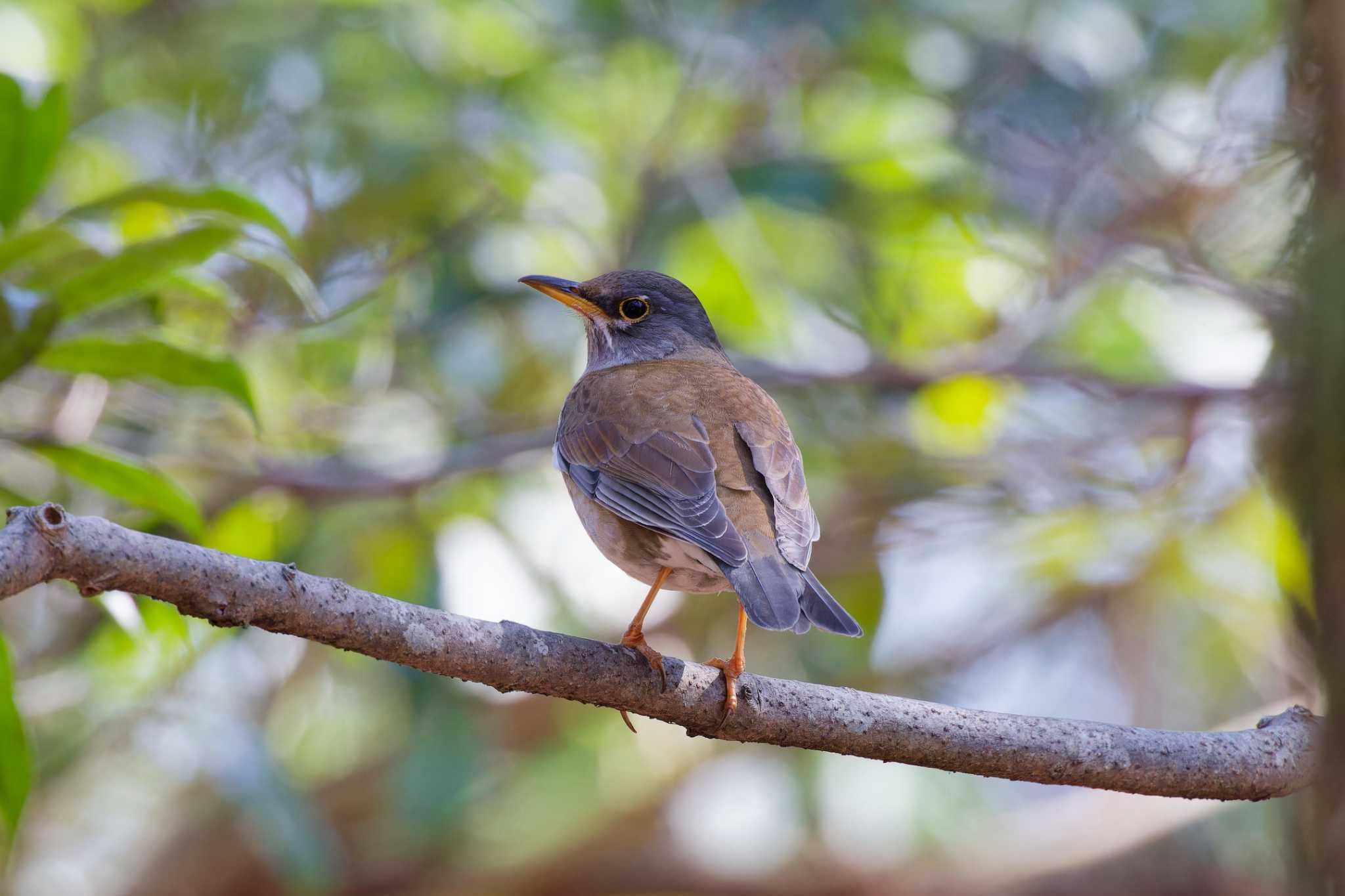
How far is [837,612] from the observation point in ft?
11.3

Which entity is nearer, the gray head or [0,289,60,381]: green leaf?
[0,289,60,381]: green leaf

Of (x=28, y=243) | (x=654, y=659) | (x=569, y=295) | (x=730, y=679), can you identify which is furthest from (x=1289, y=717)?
(x=28, y=243)

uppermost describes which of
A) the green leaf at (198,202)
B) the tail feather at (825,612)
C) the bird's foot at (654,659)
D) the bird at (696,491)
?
the green leaf at (198,202)

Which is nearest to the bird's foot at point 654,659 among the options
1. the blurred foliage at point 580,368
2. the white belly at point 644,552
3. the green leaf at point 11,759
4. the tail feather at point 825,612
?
the tail feather at point 825,612

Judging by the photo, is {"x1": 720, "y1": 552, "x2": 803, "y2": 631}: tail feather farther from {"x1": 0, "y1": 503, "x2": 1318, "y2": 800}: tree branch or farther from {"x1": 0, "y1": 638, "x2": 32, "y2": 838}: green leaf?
{"x1": 0, "y1": 638, "x2": 32, "y2": 838}: green leaf

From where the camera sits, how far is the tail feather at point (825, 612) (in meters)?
3.35

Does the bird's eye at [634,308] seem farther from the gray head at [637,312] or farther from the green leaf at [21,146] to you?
the green leaf at [21,146]

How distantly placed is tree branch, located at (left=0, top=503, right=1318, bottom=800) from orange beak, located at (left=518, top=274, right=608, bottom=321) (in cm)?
234

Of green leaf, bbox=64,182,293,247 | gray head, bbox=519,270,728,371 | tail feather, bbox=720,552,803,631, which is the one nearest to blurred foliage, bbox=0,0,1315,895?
gray head, bbox=519,270,728,371

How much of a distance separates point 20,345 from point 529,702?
508cm

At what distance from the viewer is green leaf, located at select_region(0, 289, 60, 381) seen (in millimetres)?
3604

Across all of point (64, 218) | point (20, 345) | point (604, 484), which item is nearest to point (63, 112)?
point (64, 218)

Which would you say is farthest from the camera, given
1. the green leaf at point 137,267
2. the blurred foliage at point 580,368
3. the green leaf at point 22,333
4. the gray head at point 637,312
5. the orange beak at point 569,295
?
the blurred foliage at point 580,368

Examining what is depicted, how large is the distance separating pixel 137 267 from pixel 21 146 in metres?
0.55
